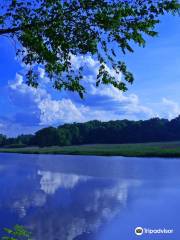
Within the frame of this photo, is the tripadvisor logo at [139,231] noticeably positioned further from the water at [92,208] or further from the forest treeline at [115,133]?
the forest treeline at [115,133]

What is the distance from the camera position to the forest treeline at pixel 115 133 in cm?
17254

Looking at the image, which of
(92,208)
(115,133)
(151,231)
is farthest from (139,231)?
(115,133)

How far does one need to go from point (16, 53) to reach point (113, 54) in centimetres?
255

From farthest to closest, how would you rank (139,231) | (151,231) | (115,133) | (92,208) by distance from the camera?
(115,133), (92,208), (151,231), (139,231)

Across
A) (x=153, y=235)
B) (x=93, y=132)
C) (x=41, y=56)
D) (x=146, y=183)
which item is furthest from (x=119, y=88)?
(x=93, y=132)

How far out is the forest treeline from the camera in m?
173

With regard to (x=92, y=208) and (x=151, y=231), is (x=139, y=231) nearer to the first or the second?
(x=151, y=231)

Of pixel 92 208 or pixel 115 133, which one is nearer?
pixel 92 208

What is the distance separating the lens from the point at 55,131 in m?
191

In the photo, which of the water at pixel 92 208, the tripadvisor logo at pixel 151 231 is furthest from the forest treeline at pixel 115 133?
the tripadvisor logo at pixel 151 231

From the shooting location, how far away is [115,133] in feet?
582

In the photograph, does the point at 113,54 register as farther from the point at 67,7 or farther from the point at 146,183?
the point at 146,183

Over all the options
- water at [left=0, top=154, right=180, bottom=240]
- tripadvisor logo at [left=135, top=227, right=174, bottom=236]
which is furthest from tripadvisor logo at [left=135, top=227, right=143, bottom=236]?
water at [left=0, top=154, right=180, bottom=240]

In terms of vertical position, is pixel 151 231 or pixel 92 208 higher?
pixel 92 208
